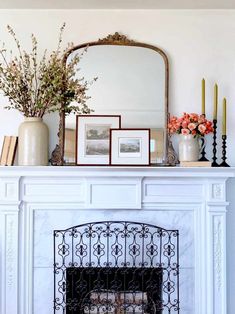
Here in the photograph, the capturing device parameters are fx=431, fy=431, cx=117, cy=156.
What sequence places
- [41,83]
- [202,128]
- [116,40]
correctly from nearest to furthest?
[202,128] → [41,83] → [116,40]

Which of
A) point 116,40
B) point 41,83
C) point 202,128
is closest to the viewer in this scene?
point 202,128

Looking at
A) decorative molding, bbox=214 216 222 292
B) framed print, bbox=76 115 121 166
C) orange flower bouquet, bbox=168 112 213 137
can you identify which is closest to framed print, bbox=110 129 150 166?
framed print, bbox=76 115 121 166

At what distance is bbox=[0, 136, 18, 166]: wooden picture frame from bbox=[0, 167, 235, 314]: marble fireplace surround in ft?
0.38

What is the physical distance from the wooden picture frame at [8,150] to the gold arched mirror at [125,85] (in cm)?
28

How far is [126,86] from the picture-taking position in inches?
122

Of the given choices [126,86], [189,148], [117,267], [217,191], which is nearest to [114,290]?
[117,267]

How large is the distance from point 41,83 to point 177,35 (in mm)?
1053

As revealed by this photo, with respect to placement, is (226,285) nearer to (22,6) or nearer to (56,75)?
(56,75)

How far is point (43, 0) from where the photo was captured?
299 cm

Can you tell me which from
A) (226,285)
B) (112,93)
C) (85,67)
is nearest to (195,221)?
A: (226,285)

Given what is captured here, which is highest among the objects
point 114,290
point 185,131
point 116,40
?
point 116,40

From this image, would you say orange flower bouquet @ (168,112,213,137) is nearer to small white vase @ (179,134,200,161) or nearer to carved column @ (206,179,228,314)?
small white vase @ (179,134,200,161)

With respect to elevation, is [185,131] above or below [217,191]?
above

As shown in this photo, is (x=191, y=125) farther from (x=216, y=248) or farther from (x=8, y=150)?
(x=8, y=150)
